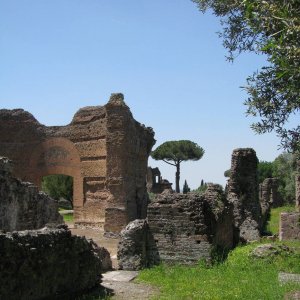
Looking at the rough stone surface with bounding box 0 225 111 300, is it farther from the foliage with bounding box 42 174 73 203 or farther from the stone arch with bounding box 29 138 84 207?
the foliage with bounding box 42 174 73 203

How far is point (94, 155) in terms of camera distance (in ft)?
80.9

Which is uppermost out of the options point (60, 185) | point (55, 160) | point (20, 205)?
point (55, 160)

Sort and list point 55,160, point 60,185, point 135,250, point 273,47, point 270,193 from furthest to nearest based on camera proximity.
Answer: point 60,185 → point 270,193 → point 55,160 → point 135,250 → point 273,47

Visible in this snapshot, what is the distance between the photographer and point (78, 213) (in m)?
24.6

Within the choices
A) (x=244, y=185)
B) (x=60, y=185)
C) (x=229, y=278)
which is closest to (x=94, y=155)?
(x=244, y=185)

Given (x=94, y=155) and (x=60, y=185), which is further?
(x=60, y=185)

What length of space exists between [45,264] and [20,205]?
17.7ft

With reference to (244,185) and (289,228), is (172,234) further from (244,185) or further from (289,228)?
(244,185)

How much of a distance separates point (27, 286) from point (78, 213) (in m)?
18.7

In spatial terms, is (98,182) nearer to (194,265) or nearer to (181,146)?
(194,265)

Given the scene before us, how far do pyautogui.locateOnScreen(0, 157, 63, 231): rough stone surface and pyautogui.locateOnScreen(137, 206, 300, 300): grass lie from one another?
345cm

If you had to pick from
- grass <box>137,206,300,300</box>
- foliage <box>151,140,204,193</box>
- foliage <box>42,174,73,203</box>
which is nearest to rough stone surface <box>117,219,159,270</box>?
grass <box>137,206,300,300</box>

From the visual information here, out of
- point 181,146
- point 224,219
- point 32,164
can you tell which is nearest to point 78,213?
point 32,164

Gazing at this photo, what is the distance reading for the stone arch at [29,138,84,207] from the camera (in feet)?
83.4
